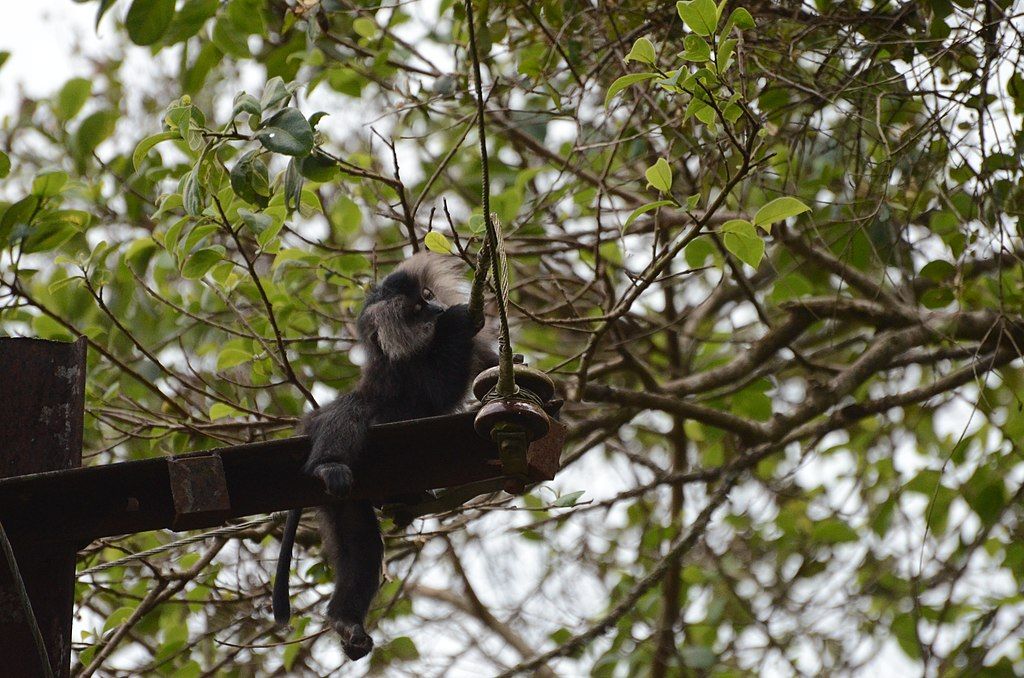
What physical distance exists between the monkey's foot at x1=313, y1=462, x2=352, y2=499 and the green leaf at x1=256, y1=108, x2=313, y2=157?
2.78 ft

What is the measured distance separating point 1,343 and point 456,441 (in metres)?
1.21

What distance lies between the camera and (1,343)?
286 cm

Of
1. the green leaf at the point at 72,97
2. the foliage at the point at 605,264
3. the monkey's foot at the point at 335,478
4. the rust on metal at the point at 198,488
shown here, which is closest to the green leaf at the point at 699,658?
the foliage at the point at 605,264

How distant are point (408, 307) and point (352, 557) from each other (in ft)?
2.86

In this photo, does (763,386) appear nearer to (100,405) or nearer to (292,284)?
(292,284)

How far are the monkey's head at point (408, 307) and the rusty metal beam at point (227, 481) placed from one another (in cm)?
73

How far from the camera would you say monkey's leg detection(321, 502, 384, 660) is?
3586 millimetres

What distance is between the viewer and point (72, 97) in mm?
4340

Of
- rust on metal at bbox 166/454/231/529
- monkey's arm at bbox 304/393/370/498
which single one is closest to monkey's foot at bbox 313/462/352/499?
monkey's arm at bbox 304/393/370/498

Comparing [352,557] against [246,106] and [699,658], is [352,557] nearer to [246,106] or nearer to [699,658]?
[246,106]

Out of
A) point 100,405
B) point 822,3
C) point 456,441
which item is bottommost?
point 456,441

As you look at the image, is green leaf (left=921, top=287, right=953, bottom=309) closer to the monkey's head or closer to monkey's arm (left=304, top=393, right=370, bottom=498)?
the monkey's head

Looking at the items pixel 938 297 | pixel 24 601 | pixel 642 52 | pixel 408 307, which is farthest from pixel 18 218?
pixel 938 297

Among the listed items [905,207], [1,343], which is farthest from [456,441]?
[905,207]
